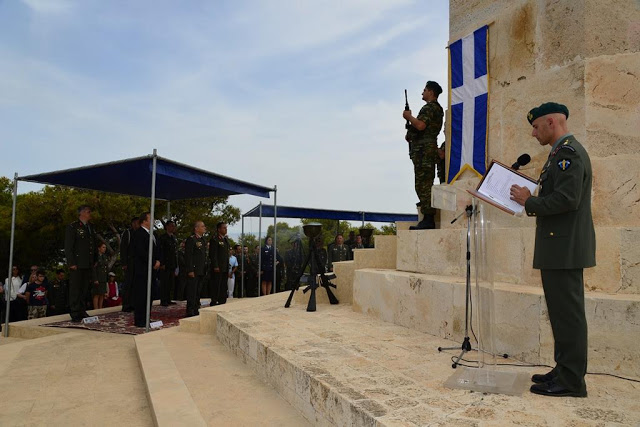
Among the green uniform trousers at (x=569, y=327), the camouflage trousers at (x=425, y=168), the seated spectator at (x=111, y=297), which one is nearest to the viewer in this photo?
the green uniform trousers at (x=569, y=327)

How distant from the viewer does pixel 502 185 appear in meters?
2.63

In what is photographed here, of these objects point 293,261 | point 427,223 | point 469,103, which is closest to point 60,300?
point 293,261

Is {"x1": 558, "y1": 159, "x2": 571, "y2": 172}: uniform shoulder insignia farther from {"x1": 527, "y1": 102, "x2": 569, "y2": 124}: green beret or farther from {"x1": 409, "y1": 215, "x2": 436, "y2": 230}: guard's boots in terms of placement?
{"x1": 409, "y1": 215, "x2": 436, "y2": 230}: guard's boots

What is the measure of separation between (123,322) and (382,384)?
5709 mm

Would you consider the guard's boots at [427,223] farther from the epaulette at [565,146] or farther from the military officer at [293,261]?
the military officer at [293,261]

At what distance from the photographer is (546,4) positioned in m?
4.23

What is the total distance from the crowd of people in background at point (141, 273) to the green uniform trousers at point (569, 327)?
3.76 meters

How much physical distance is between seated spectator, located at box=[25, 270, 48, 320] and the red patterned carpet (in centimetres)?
208

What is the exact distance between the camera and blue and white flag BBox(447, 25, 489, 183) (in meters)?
4.89

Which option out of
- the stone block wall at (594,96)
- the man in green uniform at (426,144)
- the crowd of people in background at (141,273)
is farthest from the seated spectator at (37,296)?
the stone block wall at (594,96)

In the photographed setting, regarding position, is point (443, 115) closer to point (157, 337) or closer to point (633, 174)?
point (633, 174)

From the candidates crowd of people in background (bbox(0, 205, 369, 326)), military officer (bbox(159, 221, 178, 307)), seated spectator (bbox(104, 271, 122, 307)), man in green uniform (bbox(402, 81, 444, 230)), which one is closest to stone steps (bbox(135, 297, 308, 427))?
crowd of people in background (bbox(0, 205, 369, 326))

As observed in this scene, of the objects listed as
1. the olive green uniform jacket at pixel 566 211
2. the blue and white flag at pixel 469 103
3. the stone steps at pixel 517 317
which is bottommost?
the stone steps at pixel 517 317

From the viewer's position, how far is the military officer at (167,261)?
29.5 ft
